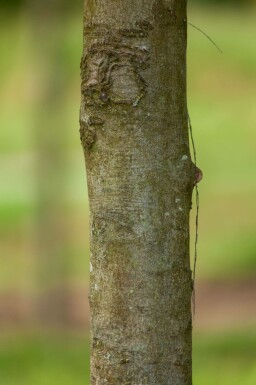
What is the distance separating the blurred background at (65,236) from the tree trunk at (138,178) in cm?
355

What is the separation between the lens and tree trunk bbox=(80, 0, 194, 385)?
8.46 feet

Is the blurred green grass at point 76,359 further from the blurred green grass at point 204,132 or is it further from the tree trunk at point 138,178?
the tree trunk at point 138,178

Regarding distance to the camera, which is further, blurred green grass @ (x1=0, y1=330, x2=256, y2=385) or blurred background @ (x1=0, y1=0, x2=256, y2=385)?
blurred background @ (x1=0, y1=0, x2=256, y2=385)

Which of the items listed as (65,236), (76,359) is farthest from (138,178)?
(65,236)

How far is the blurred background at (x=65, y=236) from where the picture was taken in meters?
7.64

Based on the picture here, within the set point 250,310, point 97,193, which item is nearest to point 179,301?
point 97,193

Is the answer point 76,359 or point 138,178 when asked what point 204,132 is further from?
point 138,178

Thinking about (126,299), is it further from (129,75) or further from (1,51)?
(1,51)

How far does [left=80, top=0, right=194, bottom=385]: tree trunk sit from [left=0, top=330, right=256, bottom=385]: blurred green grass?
346cm

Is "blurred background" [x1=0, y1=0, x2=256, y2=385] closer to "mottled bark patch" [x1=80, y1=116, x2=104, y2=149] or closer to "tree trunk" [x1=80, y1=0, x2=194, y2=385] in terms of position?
"tree trunk" [x1=80, y1=0, x2=194, y2=385]

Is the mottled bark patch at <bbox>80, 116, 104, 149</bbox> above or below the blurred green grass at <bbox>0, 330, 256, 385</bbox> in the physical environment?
above

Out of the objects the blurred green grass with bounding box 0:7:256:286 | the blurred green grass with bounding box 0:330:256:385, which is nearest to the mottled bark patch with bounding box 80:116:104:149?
the blurred green grass with bounding box 0:330:256:385

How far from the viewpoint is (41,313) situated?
8.80 m

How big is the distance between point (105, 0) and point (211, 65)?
2495 cm
